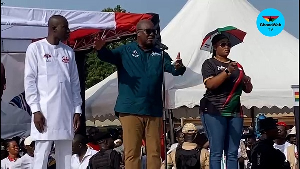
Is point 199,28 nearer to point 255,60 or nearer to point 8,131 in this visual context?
point 255,60

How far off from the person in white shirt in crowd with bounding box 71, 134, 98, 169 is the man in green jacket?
247cm

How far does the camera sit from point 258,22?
507 inches

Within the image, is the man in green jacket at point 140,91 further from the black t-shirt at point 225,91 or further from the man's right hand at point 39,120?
the man's right hand at point 39,120

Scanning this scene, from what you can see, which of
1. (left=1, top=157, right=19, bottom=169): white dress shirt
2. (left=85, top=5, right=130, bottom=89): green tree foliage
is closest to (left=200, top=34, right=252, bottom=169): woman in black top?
(left=1, top=157, right=19, bottom=169): white dress shirt

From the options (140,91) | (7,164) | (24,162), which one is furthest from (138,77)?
(7,164)

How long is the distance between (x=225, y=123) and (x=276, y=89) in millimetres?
5420

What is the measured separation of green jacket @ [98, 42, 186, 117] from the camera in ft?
17.3

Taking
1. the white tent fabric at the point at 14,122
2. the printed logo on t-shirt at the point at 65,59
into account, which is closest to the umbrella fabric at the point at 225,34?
the printed logo on t-shirt at the point at 65,59

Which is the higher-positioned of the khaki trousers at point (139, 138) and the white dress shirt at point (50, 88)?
the white dress shirt at point (50, 88)

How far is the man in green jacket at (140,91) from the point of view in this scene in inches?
206

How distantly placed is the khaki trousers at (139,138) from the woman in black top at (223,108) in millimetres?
512

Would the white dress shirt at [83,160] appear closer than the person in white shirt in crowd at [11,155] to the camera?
Yes

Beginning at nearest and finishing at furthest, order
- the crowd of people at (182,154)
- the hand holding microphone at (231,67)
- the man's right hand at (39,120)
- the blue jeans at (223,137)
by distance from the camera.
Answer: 1. the man's right hand at (39,120)
2. the hand holding microphone at (231,67)
3. the blue jeans at (223,137)
4. the crowd of people at (182,154)

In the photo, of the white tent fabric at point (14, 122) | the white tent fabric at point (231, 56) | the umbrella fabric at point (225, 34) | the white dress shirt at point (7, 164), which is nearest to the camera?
the umbrella fabric at point (225, 34)
